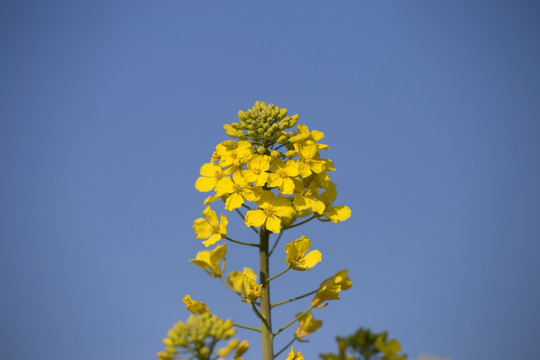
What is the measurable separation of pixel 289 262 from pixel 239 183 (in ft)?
3.20

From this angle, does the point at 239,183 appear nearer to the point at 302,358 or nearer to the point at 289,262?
the point at 289,262

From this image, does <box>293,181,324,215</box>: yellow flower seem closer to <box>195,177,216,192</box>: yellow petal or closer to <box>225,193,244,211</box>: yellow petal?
<box>225,193,244,211</box>: yellow petal

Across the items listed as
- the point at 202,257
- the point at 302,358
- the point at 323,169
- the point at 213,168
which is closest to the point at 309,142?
the point at 323,169

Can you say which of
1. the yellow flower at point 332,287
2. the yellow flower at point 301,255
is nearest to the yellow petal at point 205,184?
the yellow flower at point 301,255

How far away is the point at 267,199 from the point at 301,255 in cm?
68

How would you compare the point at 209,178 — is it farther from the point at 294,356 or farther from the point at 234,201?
the point at 294,356

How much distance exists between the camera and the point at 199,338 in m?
4.07

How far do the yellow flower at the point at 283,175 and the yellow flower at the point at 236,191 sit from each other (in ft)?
0.63

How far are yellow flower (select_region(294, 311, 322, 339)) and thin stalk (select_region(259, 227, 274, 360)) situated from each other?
476 mm

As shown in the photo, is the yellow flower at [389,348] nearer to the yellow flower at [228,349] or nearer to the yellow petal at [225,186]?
the yellow flower at [228,349]

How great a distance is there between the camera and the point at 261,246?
5.46 meters

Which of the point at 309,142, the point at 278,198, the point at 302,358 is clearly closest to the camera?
the point at 302,358

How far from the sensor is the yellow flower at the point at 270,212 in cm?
537

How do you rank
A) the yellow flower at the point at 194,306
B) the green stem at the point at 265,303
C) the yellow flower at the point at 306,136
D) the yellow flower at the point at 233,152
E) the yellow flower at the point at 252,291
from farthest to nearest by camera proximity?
the yellow flower at the point at 306,136, the yellow flower at the point at 233,152, the yellow flower at the point at 194,306, the yellow flower at the point at 252,291, the green stem at the point at 265,303
